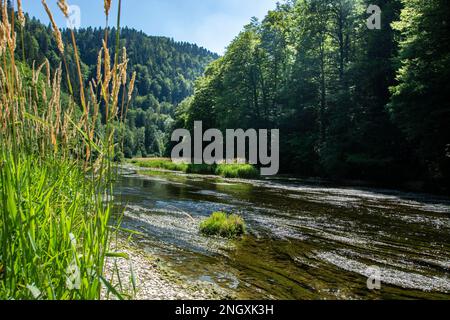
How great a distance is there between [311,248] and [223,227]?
205 cm

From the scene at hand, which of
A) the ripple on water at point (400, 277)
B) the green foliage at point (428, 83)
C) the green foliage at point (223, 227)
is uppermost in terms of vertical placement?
the green foliage at point (428, 83)

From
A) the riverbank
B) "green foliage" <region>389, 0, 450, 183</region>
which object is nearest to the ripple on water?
the riverbank

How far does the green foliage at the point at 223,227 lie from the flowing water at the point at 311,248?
0.90 feet

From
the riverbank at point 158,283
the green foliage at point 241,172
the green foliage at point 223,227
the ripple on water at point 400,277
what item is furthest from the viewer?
the green foliage at point 241,172

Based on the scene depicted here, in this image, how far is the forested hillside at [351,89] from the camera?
17.9m

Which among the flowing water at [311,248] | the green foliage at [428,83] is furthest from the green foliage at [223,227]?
the green foliage at [428,83]

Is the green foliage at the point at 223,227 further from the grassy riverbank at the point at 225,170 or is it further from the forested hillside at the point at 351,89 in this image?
the grassy riverbank at the point at 225,170

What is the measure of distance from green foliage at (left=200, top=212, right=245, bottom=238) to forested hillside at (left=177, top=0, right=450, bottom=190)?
14.2m

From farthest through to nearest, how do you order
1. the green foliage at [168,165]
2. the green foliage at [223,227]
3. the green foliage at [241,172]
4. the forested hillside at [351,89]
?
the green foliage at [168,165] → the green foliage at [241,172] → the forested hillside at [351,89] → the green foliage at [223,227]

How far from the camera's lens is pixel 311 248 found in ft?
22.4

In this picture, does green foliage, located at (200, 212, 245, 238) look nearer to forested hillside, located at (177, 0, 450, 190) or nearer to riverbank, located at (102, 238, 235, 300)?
riverbank, located at (102, 238, 235, 300)

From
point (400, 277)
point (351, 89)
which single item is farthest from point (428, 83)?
point (400, 277)
